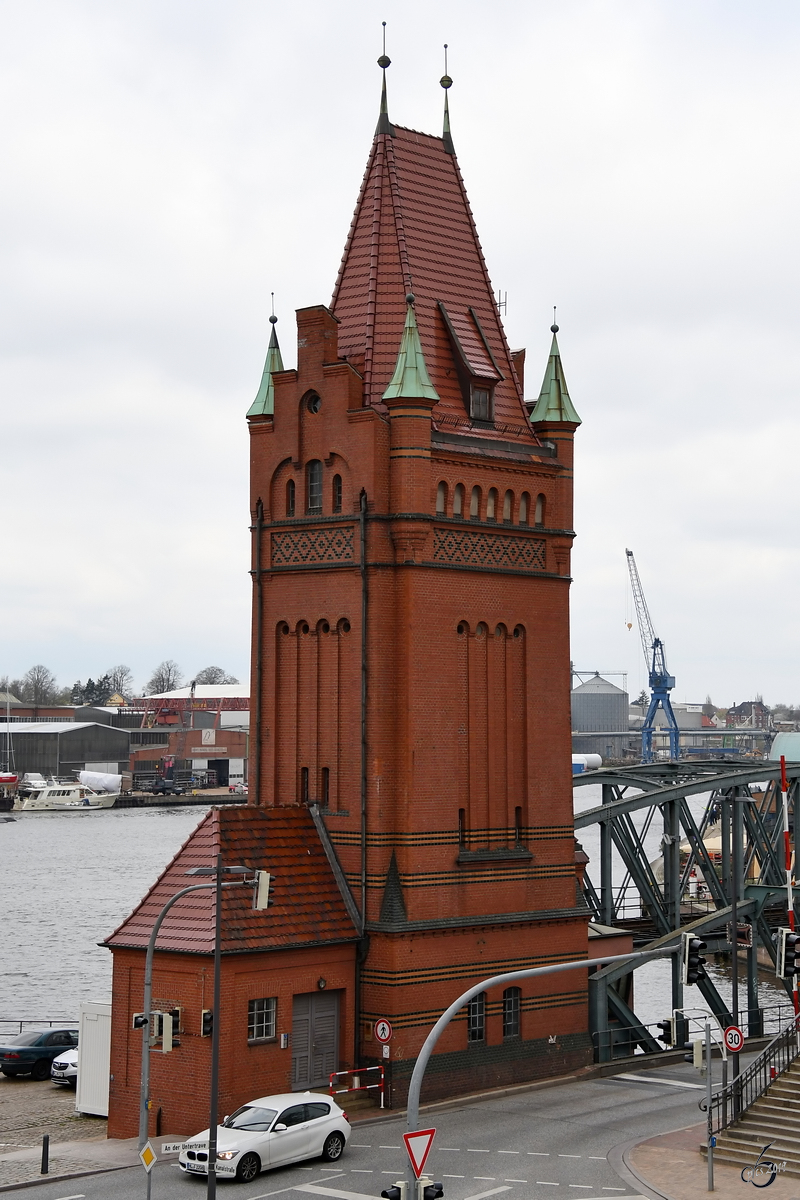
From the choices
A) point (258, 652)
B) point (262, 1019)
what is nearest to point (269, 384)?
point (258, 652)

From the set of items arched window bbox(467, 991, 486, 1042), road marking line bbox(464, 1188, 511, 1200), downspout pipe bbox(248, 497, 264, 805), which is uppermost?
downspout pipe bbox(248, 497, 264, 805)

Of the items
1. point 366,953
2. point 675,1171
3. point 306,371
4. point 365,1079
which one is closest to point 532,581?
point 306,371

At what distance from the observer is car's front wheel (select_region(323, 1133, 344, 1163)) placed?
3400 centimetres

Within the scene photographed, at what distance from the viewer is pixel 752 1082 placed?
37000mm

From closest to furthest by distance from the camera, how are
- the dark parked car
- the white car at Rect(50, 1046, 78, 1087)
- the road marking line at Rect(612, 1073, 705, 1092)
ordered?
the road marking line at Rect(612, 1073, 705, 1092), the white car at Rect(50, 1046, 78, 1087), the dark parked car

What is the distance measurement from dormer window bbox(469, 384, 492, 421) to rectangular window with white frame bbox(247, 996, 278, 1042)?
1677 cm

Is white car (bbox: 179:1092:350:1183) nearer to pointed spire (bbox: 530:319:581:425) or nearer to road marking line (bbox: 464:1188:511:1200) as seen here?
road marking line (bbox: 464:1188:511:1200)

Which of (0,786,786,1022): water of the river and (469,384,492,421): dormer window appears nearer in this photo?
(469,384,492,421): dormer window

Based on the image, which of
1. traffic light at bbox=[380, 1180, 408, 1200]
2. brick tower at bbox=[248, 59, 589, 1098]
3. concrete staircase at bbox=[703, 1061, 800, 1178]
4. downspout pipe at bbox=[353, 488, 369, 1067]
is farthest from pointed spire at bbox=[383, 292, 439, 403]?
traffic light at bbox=[380, 1180, 408, 1200]

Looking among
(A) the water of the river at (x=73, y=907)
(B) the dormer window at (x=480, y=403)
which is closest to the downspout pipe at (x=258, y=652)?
(B) the dormer window at (x=480, y=403)

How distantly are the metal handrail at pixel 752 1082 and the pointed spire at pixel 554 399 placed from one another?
1788 centimetres

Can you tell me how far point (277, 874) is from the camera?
132ft

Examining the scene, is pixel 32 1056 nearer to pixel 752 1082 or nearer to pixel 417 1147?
pixel 752 1082

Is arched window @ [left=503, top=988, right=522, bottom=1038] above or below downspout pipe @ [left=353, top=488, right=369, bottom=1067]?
below
